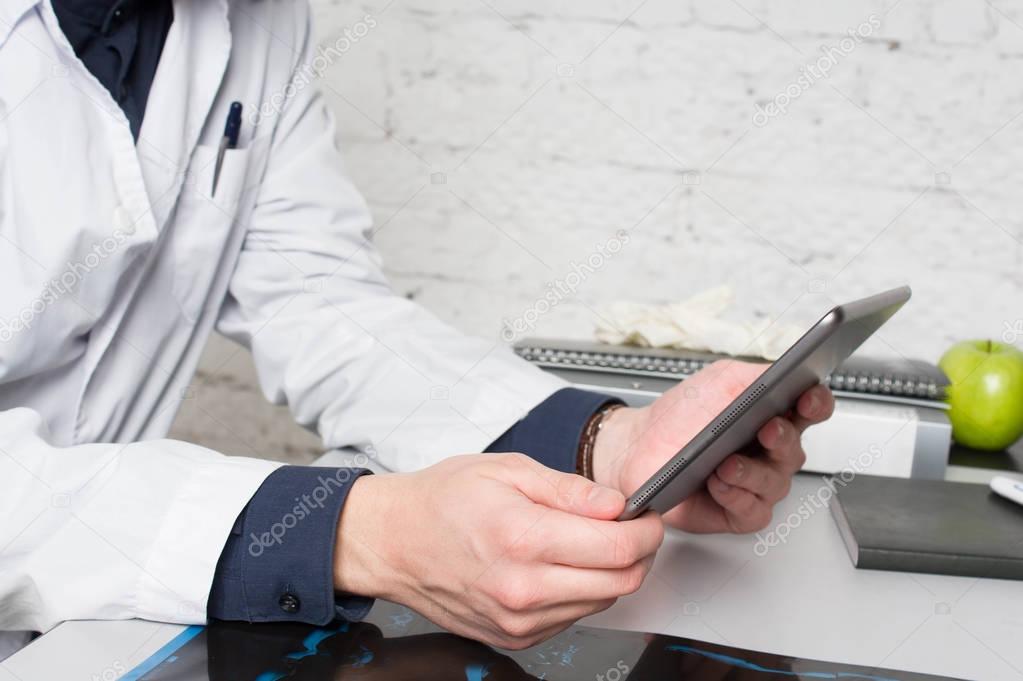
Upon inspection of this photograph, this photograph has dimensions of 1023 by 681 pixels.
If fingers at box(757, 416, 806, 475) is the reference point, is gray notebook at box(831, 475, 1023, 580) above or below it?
below

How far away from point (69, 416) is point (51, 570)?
1.05 feet

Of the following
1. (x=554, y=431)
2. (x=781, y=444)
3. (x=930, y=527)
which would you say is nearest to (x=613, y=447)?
(x=554, y=431)

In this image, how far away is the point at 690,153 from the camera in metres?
1.69

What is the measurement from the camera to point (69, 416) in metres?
0.96

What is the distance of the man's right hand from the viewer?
61cm

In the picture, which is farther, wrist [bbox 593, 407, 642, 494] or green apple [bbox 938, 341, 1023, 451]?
green apple [bbox 938, 341, 1023, 451]

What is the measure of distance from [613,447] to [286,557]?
0.36 m

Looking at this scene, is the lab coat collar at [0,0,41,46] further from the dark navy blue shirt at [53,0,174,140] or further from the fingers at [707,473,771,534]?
the fingers at [707,473,771,534]

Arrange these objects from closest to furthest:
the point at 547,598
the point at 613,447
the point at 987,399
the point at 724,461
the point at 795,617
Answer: the point at 547,598 < the point at 795,617 < the point at 724,461 < the point at 613,447 < the point at 987,399

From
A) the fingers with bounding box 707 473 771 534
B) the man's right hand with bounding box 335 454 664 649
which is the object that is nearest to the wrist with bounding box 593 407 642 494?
the fingers with bounding box 707 473 771 534

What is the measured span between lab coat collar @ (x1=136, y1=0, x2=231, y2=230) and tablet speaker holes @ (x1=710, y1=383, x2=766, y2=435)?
629 millimetres

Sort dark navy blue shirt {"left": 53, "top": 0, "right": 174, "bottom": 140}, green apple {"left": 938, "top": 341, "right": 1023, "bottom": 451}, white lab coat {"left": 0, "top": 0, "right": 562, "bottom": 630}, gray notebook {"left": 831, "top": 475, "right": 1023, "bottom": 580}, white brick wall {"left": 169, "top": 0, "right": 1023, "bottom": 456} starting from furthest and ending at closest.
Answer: white brick wall {"left": 169, "top": 0, "right": 1023, "bottom": 456}
green apple {"left": 938, "top": 341, "right": 1023, "bottom": 451}
dark navy blue shirt {"left": 53, "top": 0, "right": 174, "bottom": 140}
gray notebook {"left": 831, "top": 475, "right": 1023, "bottom": 580}
white lab coat {"left": 0, "top": 0, "right": 562, "bottom": 630}

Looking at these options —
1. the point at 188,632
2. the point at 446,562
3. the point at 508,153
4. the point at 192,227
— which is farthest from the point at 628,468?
the point at 508,153

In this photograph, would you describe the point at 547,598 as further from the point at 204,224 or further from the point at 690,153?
the point at 690,153
